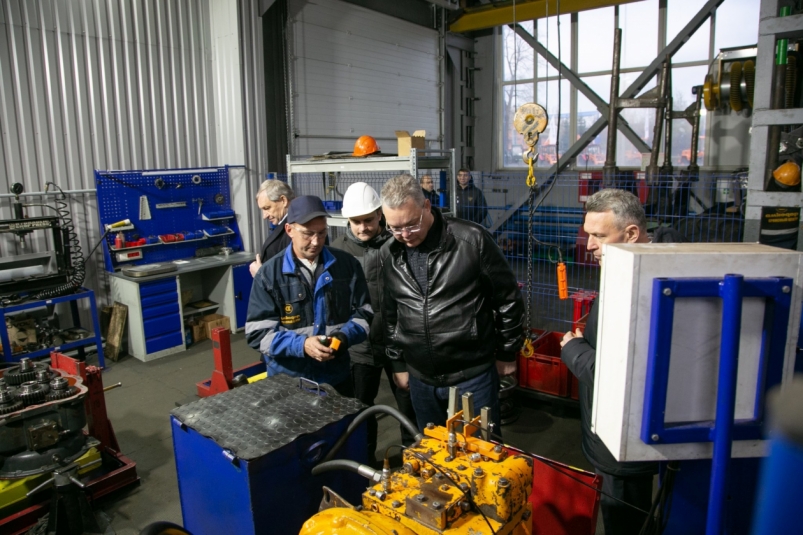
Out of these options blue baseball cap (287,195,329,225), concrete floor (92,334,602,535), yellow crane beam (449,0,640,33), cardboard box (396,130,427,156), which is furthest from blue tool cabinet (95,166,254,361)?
yellow crane beam (449,0,640,33)

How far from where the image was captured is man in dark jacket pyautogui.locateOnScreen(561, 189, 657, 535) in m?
1.75

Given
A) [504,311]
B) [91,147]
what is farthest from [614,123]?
[91,147]

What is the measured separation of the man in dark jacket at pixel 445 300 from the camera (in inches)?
84.0

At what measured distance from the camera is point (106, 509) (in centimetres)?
279

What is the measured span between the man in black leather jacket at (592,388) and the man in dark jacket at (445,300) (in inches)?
17.6

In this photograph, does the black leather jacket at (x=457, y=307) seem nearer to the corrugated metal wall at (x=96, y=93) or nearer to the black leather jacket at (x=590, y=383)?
the black leather jacket at (x=590, y=383)

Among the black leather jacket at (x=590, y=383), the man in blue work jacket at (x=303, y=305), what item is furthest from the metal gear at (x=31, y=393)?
the black leather jacket at (x=590, y=383)

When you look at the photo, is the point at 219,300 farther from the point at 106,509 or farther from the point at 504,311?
the point at 504,311

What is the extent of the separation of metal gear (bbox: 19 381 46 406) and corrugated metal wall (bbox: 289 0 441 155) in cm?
486

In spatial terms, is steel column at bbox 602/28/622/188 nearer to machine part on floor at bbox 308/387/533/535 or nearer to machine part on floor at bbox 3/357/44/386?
machine part on floor at bbox 308/387/533/535

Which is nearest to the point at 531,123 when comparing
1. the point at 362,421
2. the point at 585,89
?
the point at 362,421

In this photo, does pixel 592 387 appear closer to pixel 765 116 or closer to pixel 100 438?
pixel 765 116

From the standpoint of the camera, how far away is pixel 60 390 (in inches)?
99.7

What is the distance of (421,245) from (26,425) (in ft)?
6.52
